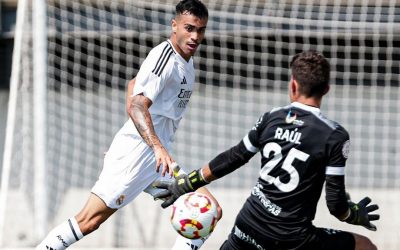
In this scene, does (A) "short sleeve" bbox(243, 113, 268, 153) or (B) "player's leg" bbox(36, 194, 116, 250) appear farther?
(B) "player's leg" bbox(36, 194, 116, 250)

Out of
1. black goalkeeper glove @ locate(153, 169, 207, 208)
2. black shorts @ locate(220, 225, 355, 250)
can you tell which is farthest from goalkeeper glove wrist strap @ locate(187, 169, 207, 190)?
black shorts @ locate(220, 225, 355, 250)

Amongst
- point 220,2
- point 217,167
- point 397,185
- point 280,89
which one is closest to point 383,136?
point 397,185

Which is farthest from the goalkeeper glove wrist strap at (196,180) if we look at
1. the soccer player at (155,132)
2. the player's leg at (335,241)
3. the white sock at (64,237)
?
the white sock at (64,237)

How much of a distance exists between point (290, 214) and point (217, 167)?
1.53 ft

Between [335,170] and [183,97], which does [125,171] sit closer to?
[183,97]

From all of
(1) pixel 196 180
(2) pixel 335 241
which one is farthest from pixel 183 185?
(2) pixel 335 241

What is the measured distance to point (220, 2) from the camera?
364 inches

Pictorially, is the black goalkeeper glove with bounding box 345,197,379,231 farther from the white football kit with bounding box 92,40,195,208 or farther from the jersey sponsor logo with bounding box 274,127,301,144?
the white football kit with bounding box 92,40,195,208

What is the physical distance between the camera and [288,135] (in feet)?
14.8

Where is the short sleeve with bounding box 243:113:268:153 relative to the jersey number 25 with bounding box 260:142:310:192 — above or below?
above

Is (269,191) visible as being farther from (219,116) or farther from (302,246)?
(219,116)

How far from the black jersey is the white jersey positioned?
1347mm

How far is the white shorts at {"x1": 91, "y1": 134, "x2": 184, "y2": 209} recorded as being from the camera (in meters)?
6.00

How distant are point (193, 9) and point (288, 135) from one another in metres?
1.77
